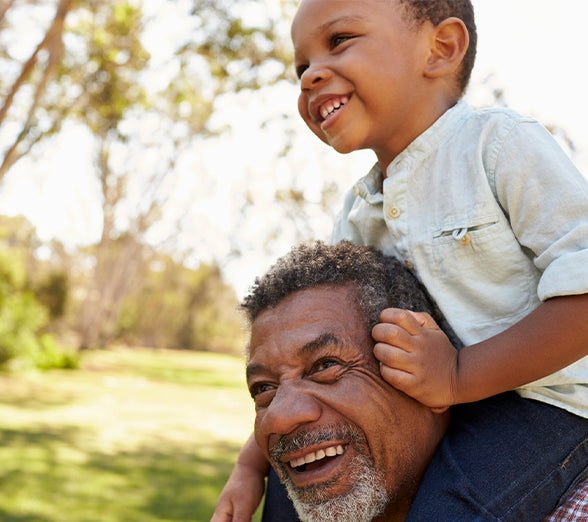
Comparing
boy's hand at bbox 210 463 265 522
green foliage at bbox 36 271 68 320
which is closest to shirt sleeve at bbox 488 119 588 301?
boy's hand at bbox 210 463 265 522

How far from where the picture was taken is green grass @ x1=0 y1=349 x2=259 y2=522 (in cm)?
668

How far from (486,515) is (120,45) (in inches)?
432

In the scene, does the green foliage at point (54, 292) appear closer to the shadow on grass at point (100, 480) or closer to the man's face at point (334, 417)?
the shadow on grass at point (100, 480)

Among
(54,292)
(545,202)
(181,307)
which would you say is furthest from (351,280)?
(181,307)

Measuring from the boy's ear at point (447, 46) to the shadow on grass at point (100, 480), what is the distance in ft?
19.3

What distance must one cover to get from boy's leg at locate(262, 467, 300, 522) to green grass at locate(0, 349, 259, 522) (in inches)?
177

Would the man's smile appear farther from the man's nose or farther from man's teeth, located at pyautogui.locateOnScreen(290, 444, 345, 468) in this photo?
the man's nose

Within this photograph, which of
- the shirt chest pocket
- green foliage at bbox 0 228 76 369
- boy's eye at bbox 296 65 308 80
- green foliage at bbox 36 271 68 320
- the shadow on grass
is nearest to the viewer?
the shirt chest pocket

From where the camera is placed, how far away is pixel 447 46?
2166 mm

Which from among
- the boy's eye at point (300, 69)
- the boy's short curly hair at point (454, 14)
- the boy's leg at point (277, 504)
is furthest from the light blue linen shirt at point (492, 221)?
the boy's leg at point (277, 504)

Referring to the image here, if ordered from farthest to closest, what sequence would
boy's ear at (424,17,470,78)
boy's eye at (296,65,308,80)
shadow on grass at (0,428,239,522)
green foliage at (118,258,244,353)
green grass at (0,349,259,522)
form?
green foliage at (118,258,244,353) → green grass at (0,349,259,522) → shadow on grass at (0,428,239,522) → boy's eye at (296,65,308,80) → boy's ear at (424,17,470,78)

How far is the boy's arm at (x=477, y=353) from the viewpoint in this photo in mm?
1633

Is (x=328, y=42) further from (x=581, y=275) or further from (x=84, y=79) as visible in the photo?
(x=84, y=79)

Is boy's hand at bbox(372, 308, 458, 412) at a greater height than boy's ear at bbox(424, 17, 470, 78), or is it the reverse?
boy's ear at bbox(424, 17, 470, 78)
